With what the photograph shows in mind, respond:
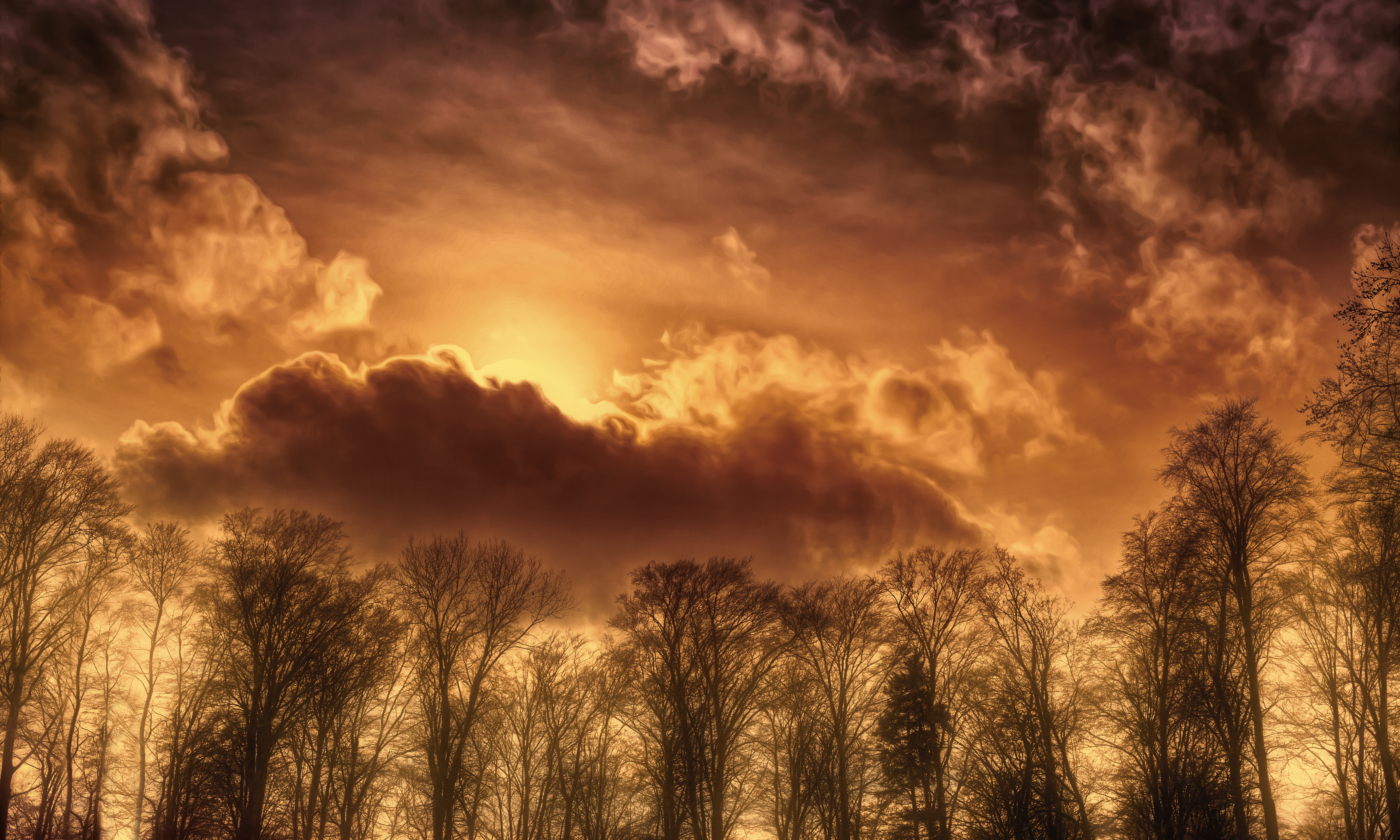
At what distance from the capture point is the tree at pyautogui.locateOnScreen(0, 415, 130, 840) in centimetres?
2795

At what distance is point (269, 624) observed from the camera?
31828mm

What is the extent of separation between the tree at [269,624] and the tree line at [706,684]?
0.13 m

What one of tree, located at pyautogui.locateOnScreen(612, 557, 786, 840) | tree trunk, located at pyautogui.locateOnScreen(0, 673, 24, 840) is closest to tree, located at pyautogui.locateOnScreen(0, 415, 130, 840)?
tree trunk, located at pyautogui.locateOnScreen(0, 673, 24, 840)

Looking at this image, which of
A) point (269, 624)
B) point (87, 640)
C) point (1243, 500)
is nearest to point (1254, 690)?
point (1243, 500)

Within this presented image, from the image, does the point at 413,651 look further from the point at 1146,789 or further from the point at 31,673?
the point at 1146,789

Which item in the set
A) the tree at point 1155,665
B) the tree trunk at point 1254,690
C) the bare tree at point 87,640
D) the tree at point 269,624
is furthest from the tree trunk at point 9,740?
the tree trunk at point 1254,690

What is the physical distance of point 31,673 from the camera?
2917 centimetres

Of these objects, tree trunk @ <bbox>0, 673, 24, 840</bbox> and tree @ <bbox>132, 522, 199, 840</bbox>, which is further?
tree @ <bbox>132, 522, 199, 840</bbox>

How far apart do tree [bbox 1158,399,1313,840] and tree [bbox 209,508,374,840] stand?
103 ft

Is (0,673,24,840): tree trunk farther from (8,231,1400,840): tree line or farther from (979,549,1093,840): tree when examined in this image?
(979,549,1093,840): tree

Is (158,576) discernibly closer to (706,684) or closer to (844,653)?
(706,684)

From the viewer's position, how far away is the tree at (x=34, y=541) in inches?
1101

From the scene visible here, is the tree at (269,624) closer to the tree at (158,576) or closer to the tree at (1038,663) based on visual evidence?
the tree at (158,576)

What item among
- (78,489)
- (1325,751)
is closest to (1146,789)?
(1325,751)
